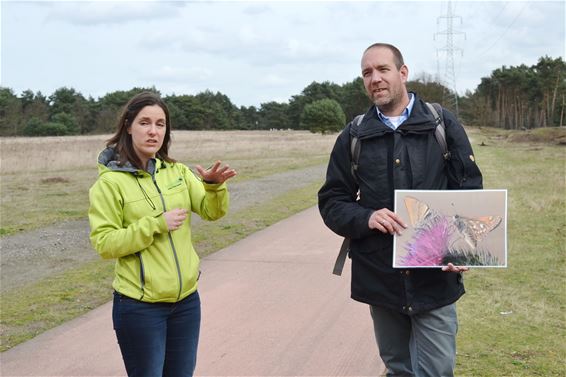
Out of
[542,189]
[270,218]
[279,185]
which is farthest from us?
[279,185]

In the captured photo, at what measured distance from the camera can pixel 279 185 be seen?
19312 millimetres

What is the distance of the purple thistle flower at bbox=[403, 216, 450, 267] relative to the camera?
323cm

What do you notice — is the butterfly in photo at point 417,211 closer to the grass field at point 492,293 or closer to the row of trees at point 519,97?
the grass field at point 492,293

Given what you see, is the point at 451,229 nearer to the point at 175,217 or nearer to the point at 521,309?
the point at 175,217

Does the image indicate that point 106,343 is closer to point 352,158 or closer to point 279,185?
point 352,158

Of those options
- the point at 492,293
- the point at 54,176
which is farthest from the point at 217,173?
the point at 54,176

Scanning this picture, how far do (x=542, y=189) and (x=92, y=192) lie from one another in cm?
1636

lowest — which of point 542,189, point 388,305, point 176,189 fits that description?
point 542,189

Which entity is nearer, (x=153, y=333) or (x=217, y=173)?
(x=153, y=333)

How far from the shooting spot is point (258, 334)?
5.75 metres

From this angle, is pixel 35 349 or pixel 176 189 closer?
pixel 176 189

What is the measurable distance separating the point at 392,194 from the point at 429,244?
0.98 feet

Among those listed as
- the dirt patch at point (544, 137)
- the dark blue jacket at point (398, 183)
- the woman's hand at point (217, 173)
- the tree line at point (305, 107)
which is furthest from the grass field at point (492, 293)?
the tree line at point (305, 107)

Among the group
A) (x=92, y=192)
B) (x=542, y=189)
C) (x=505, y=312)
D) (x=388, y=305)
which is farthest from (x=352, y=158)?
(x=542, y=189)
